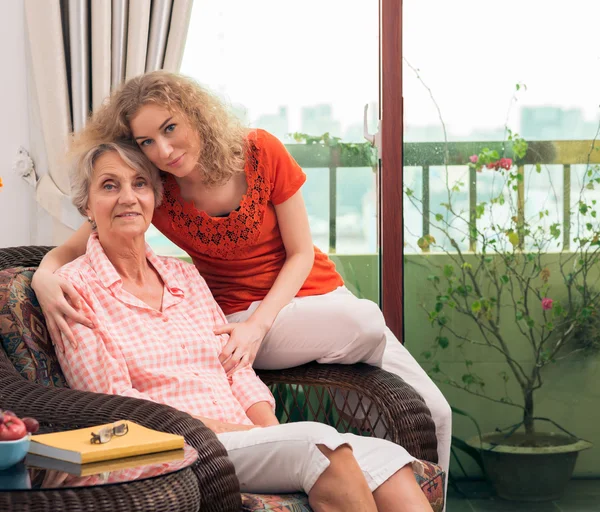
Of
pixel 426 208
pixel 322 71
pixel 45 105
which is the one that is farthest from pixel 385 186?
pixel 45 105

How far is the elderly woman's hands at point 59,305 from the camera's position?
193 centimetres

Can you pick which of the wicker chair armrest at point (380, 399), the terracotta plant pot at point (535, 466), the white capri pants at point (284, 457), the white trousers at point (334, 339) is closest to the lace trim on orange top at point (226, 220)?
the white trousers at point (334, 339)

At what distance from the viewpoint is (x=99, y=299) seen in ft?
6.72

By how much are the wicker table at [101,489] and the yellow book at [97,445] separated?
0.09ft

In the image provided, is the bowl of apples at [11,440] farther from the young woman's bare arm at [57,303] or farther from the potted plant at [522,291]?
the potted plant at [522,291]

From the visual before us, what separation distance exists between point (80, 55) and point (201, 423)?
2.01 meters

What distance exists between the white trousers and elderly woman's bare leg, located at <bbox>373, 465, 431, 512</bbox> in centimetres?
50

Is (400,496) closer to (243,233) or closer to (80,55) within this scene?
(243,233)

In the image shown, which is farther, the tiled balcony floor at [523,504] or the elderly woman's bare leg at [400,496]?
the tiled balcony floor at [523,504]

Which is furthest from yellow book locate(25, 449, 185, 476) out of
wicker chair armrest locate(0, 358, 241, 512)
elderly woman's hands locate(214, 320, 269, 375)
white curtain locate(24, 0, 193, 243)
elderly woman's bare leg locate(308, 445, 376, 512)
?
white curtain locate(24, 0, 193, 243)

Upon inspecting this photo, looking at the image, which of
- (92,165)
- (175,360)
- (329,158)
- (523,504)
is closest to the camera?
(175,360)

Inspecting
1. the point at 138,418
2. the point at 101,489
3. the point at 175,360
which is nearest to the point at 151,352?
the point at 175,360

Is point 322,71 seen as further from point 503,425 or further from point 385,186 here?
point 503,425

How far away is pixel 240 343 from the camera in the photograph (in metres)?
2.22
